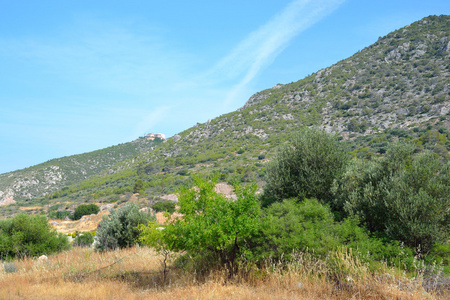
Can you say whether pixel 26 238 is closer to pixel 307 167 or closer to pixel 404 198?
pixel 307 167

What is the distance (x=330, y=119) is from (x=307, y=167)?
52.8 m

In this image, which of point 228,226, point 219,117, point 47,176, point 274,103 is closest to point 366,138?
point 274,103

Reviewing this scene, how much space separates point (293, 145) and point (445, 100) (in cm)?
4810

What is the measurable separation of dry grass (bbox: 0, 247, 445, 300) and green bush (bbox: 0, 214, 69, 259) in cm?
412

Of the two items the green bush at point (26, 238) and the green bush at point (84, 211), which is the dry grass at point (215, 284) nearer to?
the green bush at point (26, 238)

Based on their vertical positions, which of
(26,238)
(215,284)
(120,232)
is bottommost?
(215,284)

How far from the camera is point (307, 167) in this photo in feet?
37.3

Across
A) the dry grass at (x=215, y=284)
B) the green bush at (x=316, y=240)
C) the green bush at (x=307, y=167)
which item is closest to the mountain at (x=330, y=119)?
the green bush at (x=307, y=167)

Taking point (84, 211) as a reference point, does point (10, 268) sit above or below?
above

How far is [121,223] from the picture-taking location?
49.8ft

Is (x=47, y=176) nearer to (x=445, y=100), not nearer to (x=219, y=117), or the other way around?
(x=219, y=117)

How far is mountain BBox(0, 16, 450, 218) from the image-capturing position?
1850 inches

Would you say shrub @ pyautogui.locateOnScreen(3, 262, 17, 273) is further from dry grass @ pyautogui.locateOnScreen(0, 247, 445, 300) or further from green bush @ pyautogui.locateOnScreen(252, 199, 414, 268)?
green bush @ pyautogui.locateOnScreen(252, 199, 414, 268)

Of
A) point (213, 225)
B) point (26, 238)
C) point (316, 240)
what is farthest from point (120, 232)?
point (316, 240)
